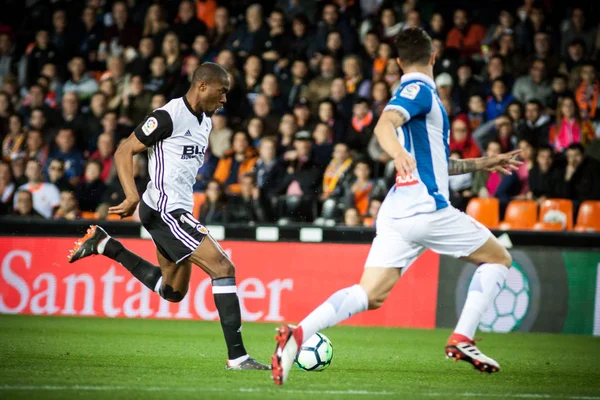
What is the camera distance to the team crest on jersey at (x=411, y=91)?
5.84 m

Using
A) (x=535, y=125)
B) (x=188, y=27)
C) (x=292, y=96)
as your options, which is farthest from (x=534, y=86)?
(x=188, y=27)

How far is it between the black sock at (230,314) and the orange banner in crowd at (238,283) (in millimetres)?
4619

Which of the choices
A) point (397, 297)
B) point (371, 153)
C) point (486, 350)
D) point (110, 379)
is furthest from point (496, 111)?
point (110, 379)

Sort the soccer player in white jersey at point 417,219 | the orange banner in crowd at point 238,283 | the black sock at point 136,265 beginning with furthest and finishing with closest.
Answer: the orange banner in crowd at point 238,283 < the black sock at point 136,265 < the soccer player in white jersey at point 417,219

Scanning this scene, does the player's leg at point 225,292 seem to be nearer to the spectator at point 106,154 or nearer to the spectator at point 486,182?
the spectator at point 486,182

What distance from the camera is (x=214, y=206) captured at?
41.1ft

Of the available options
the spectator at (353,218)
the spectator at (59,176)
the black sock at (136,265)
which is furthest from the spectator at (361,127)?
the black sock at (136,265)

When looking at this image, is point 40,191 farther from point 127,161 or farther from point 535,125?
point 535,125

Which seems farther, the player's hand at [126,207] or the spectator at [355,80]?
the spectator at [355,80]

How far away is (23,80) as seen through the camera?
656 inches

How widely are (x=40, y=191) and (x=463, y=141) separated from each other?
19.9 ft

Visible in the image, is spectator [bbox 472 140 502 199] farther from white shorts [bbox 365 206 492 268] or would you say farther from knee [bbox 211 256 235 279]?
white shorts [bbox 365 206 492 268]

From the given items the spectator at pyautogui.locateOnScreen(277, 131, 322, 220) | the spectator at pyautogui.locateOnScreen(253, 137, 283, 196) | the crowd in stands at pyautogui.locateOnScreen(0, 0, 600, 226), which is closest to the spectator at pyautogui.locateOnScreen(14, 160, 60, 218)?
the crowd in stands at pyautogui.locateOnScreen(0, 0, 600, 226)

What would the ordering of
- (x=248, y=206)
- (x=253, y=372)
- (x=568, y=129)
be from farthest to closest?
1. (x=568, y=129)
2. (x=248, y=206)
3. (x=253, y=372)
